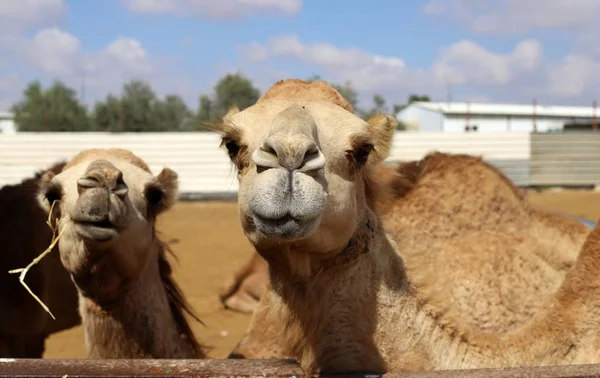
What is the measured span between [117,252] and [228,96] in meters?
23.7

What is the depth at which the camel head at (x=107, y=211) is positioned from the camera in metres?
3.12

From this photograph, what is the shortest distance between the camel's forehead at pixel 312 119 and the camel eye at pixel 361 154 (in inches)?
2.5

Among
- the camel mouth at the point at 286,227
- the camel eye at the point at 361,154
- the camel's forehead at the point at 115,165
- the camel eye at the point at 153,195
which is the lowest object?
the camel eye at the point at 153,195

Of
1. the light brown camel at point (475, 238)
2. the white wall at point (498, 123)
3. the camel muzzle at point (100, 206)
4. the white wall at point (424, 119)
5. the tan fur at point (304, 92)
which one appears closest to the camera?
the tan fur at point (304, 92)

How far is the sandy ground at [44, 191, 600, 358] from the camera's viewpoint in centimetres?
620

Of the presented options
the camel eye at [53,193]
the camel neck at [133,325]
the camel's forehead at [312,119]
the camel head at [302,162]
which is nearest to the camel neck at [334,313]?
the camel head at [302,162]

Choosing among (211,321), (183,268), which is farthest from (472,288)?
(183,268)

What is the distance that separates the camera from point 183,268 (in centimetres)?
866

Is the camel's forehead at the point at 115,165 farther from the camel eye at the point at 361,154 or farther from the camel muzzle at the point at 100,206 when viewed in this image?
the camel eye at the point at 361,154

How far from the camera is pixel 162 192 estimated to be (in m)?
3.74

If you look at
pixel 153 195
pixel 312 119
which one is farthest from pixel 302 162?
pixel 153 195

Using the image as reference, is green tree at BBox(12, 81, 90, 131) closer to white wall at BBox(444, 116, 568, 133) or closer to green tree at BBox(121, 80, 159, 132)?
green tree at BBox(121, 80, 159, 132)

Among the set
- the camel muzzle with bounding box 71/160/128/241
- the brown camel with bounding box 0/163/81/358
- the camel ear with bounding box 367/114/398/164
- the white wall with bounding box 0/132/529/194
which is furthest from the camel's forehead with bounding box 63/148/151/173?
the white wall with bounding box 0/132/529/194

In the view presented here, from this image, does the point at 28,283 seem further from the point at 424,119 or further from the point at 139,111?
→ the point at 424,119
